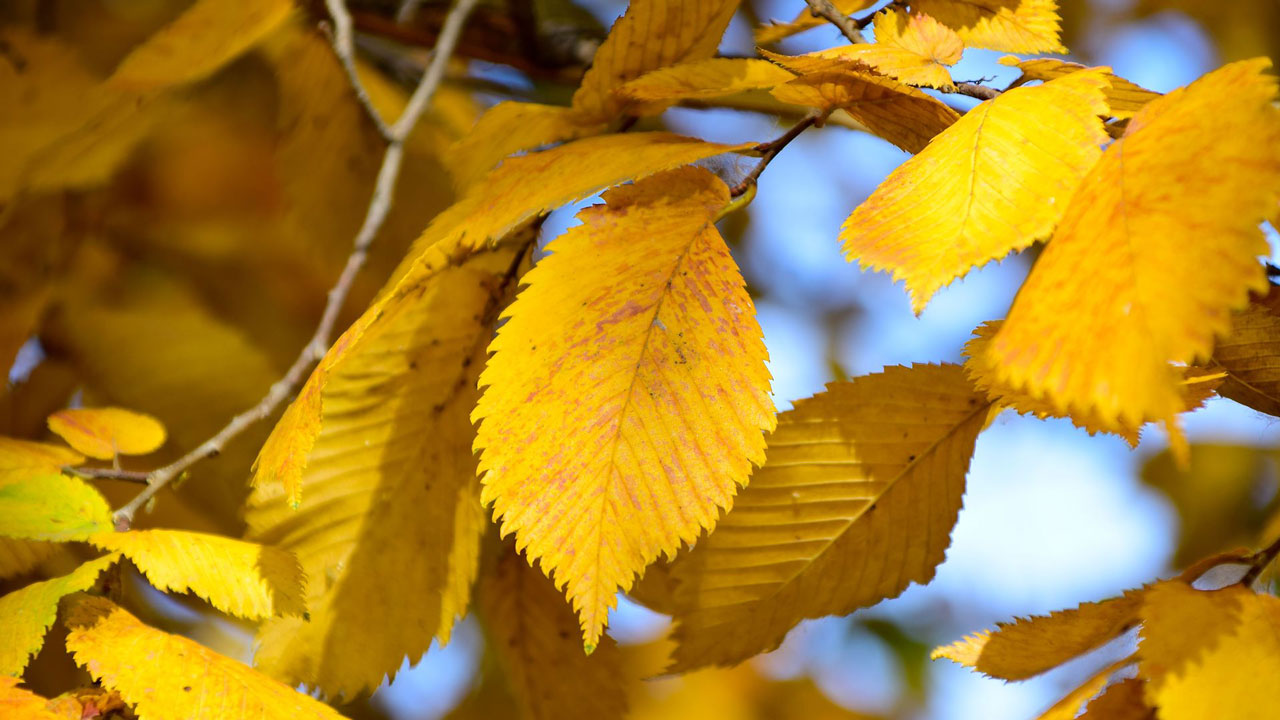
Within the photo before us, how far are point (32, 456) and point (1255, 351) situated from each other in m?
0.46

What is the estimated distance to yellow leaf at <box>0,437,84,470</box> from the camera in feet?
1.24

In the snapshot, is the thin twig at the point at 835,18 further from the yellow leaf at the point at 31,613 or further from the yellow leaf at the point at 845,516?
the yellow leaf at the point at 31,613

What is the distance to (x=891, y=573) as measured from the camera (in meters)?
0.39

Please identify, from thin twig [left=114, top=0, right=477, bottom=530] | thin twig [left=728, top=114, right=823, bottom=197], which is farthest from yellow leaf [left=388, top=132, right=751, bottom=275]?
thin twig [left=114, top=0, right=477, bottom=530]

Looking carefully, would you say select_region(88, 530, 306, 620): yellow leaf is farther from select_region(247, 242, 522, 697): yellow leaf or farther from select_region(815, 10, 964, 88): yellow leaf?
select_region(815, 10, 964, 88): yellow leaf

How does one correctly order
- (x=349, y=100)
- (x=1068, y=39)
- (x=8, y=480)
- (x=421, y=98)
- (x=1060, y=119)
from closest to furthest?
(x=1060, y=119)
(x=8, y=480)
(x=421, y=98)
(x=349, y=100)
(x=1068, y=39)

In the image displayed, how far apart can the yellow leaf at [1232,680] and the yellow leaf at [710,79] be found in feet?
0.68

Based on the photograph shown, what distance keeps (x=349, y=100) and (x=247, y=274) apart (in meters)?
0.47

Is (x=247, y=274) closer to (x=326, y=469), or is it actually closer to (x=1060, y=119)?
(x=326, y=469)

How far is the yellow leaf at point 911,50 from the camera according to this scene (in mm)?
291

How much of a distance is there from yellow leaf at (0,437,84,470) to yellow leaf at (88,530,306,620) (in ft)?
0.21

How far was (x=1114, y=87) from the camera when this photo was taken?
0.96ft

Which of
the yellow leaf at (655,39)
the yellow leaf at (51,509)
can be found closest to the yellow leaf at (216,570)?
the yellow leaf at (51,509)

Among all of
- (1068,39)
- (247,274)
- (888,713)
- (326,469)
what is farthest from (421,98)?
(888,713)
